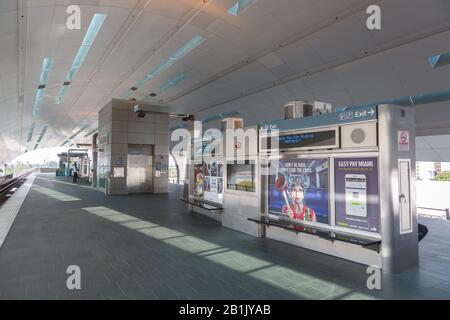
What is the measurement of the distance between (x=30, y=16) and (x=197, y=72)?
8484 mm

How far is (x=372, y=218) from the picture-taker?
4.63 m

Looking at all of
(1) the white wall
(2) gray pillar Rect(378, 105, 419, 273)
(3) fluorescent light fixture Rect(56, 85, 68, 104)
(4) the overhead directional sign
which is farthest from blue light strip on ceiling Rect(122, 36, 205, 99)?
(1) the white wall

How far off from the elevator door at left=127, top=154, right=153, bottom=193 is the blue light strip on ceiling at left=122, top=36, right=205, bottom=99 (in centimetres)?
495

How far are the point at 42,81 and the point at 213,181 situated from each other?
50.2ft

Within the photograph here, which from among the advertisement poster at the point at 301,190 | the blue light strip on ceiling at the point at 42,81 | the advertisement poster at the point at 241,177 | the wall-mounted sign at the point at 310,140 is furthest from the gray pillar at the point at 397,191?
the blue light strip on ceiling at the point at 42,81

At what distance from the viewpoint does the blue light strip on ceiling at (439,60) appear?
1031 cm

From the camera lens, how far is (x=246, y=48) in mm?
12891

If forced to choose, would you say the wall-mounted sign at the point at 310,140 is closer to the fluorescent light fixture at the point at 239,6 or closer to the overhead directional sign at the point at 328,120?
the overhead directional sign at the point at 328,120

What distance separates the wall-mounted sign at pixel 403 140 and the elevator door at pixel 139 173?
582 inches

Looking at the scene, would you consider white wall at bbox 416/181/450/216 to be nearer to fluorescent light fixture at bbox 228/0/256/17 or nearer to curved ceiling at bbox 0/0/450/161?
curved ceiling at bbox 0/0/450/161

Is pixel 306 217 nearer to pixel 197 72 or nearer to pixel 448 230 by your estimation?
pixel 448 230

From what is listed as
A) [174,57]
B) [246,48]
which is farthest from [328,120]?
[174,57]

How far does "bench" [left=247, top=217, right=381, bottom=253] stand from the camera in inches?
177

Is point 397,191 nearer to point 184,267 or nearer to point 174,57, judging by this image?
point 184,267
